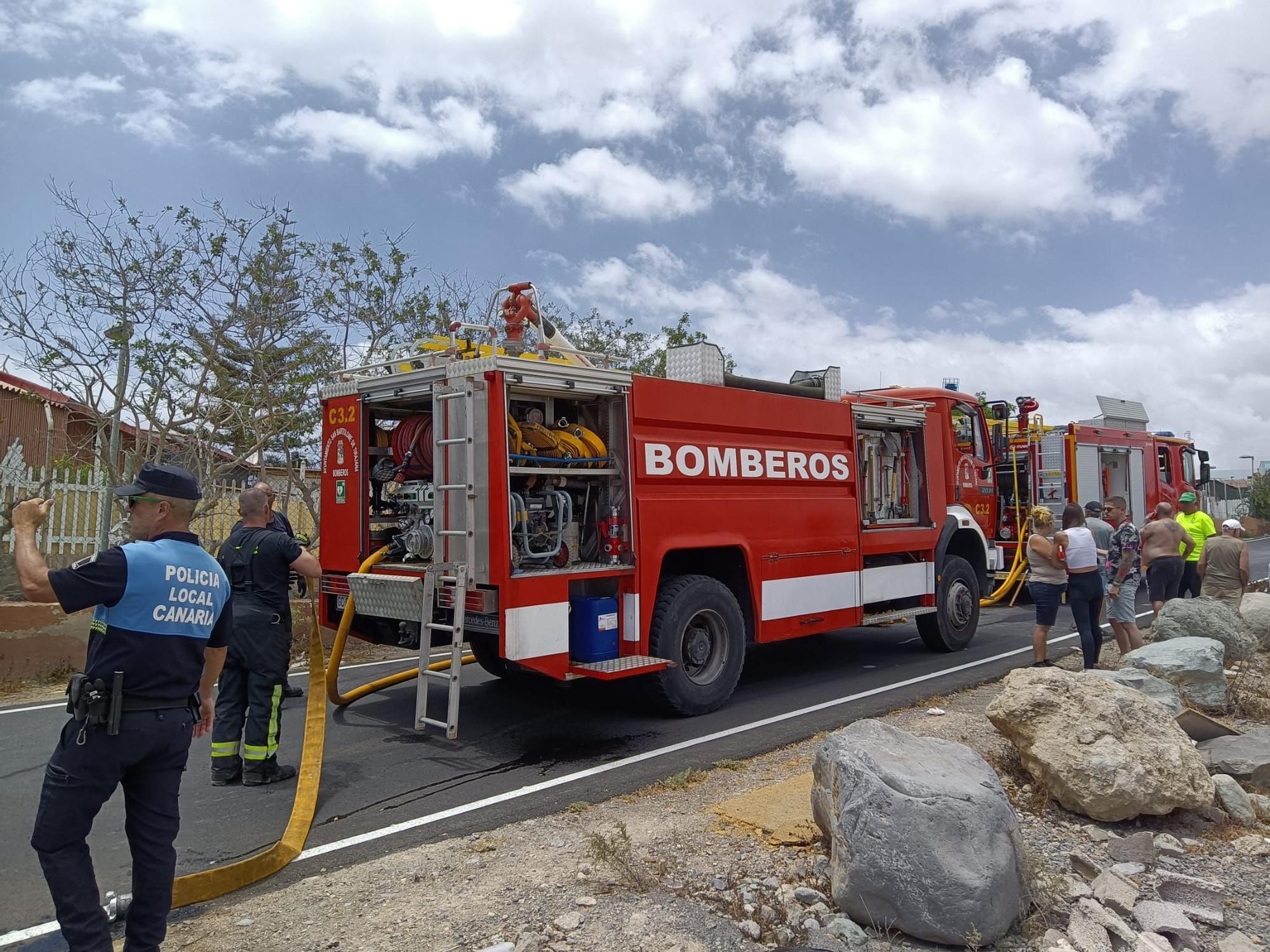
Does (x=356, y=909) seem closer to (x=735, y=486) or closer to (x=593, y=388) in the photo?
(x=593, y=388)

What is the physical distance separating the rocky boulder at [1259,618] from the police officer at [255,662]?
30.4 feet

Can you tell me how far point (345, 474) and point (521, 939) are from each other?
14.7 ft

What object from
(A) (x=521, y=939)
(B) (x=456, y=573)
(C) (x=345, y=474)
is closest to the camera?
(A) (x=521, y=939)

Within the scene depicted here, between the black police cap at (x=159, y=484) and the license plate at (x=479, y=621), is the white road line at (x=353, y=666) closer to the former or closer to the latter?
the license plate at (x=479, y=621)

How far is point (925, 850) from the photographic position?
3.45 m

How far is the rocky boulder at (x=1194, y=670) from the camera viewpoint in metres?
6.71

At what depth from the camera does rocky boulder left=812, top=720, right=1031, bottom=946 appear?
3389 millimetres

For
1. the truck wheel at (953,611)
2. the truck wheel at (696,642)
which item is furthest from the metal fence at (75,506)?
the truck wheel at (953,611)

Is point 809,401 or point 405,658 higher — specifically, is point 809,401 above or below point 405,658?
above

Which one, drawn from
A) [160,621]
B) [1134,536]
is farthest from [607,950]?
[1134,536]

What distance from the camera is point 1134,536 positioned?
8758 millimetres

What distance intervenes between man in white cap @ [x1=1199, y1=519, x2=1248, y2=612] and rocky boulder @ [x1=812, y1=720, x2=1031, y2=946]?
774cm

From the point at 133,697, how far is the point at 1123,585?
333 inches

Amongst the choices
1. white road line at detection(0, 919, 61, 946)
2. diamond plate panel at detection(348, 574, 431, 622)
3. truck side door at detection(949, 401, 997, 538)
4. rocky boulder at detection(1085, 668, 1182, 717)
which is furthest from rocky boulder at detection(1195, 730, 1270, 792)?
white road line at detection(0, 919, 61, 946)
